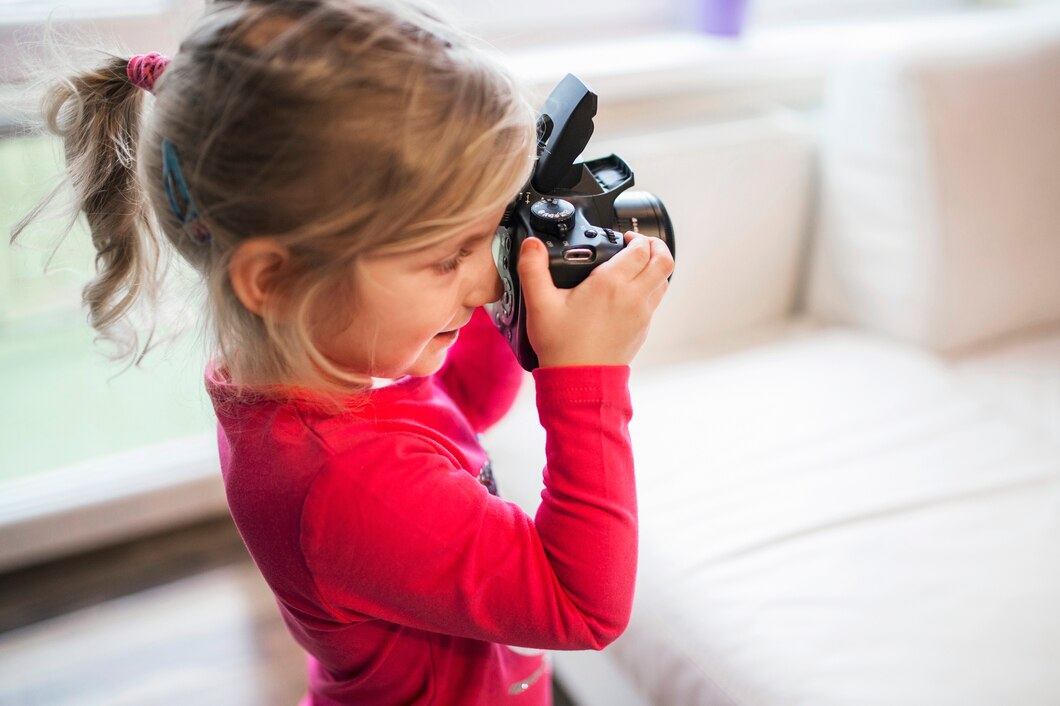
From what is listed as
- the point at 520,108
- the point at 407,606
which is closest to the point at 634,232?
the point at 520,108

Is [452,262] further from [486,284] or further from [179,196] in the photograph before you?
[179,196]

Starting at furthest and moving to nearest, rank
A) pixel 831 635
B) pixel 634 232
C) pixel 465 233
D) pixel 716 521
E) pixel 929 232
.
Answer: pixel 929 232, pixel 716 521, pixel 831 635, pixel 634 232, pixel 465 233

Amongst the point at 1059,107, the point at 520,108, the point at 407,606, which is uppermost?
the point at 520,108

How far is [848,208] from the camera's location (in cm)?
141

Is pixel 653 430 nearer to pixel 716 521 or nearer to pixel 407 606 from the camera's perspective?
pixel 716 521

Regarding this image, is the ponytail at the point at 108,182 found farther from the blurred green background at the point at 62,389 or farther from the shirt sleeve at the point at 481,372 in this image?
the blurred green background at the point at 62,389

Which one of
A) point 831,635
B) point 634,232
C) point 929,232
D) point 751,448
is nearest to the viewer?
point 634,232

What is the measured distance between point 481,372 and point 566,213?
24 cm

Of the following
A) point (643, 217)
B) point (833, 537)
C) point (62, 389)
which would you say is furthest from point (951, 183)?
point (62, 389)

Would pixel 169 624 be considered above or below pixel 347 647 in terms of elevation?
below

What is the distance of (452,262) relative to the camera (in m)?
0.57

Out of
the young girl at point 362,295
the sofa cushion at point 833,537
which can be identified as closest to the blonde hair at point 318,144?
the young girl at point 362,295

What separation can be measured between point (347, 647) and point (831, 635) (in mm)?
514

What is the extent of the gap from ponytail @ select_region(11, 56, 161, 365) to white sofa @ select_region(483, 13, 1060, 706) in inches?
23.9
